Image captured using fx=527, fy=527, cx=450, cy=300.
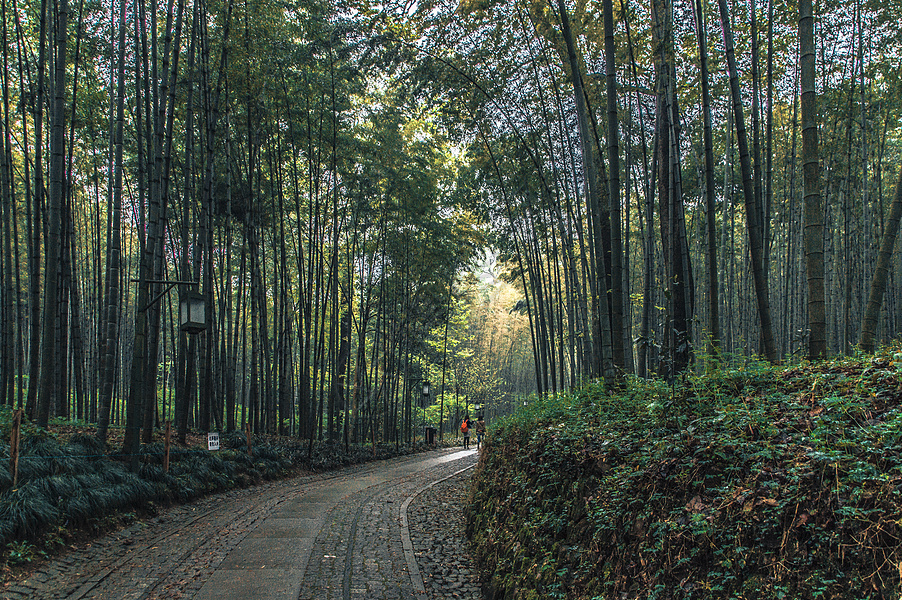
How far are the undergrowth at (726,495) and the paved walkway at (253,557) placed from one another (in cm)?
107

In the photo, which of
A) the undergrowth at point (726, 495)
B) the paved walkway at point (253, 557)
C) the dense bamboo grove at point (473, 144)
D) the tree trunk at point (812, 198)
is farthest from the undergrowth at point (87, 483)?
the tree trunk at point (812, 198)

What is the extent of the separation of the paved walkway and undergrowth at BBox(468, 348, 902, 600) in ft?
3.50

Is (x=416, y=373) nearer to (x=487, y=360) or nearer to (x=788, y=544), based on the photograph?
(x=487, y=360)

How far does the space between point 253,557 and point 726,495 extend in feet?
12.0

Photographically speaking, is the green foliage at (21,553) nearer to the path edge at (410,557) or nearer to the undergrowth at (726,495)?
the path edge at (410,557)

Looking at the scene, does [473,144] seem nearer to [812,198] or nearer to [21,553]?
[812,198]

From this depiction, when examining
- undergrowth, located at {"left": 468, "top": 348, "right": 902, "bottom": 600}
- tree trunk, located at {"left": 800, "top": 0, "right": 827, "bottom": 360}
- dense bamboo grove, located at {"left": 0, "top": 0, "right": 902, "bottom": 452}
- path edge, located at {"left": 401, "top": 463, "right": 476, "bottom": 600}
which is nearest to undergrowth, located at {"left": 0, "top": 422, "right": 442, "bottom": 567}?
dense bamboo grove, located at {"left": 0, "top": 0, "right": 902, "bottom": 452}

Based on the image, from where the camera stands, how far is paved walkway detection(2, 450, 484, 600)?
143 inches

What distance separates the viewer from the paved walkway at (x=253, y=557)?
11.9 ft

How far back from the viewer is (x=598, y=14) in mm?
6680

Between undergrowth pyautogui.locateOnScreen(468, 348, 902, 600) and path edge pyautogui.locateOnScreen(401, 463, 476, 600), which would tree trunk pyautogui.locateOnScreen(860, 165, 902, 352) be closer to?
undergrowth pyautogui.locateOnScreen(468, 348, 902, 600)

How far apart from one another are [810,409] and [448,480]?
793 centimetres

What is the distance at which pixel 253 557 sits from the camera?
425 cm

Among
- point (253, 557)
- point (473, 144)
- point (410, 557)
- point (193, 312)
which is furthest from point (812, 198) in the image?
point (193, 312)
